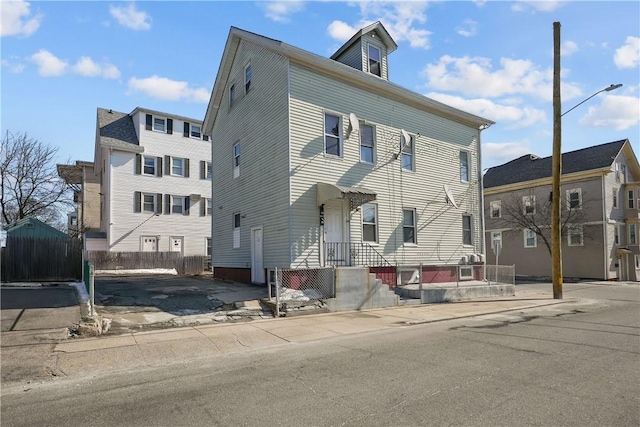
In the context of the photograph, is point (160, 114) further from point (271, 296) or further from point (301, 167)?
point (271, 296)

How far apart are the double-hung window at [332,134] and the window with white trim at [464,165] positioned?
24.8 feet

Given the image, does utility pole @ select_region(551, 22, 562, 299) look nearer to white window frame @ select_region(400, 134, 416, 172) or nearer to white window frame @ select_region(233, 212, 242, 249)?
white window frame @ select_region(400, 134, 416, 172)

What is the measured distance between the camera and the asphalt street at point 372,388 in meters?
4.45

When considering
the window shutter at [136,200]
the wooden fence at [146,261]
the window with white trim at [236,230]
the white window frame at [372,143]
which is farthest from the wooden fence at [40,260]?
the window shutter at [136,200]

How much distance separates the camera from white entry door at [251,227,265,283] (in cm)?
1589

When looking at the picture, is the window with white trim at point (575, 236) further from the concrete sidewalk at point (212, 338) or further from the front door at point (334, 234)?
the front door at point (334, 234)

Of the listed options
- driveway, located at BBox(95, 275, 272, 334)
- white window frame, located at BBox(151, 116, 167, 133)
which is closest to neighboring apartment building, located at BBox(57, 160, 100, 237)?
white window frame, located at BBox(151, 116, 167, 133)

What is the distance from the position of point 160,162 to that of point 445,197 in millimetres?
21405

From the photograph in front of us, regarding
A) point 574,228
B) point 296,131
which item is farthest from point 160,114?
point 574,228

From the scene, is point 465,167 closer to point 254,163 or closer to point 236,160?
point 254,163

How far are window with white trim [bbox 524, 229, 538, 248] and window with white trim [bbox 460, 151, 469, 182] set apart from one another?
17172 millimetres

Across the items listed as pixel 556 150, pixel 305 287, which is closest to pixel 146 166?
pixel 305 287

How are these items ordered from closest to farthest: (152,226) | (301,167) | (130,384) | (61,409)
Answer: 1. (61,409)
2. (130,384)
3. (301,167)
4. (152,226)

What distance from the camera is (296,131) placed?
14.3m
